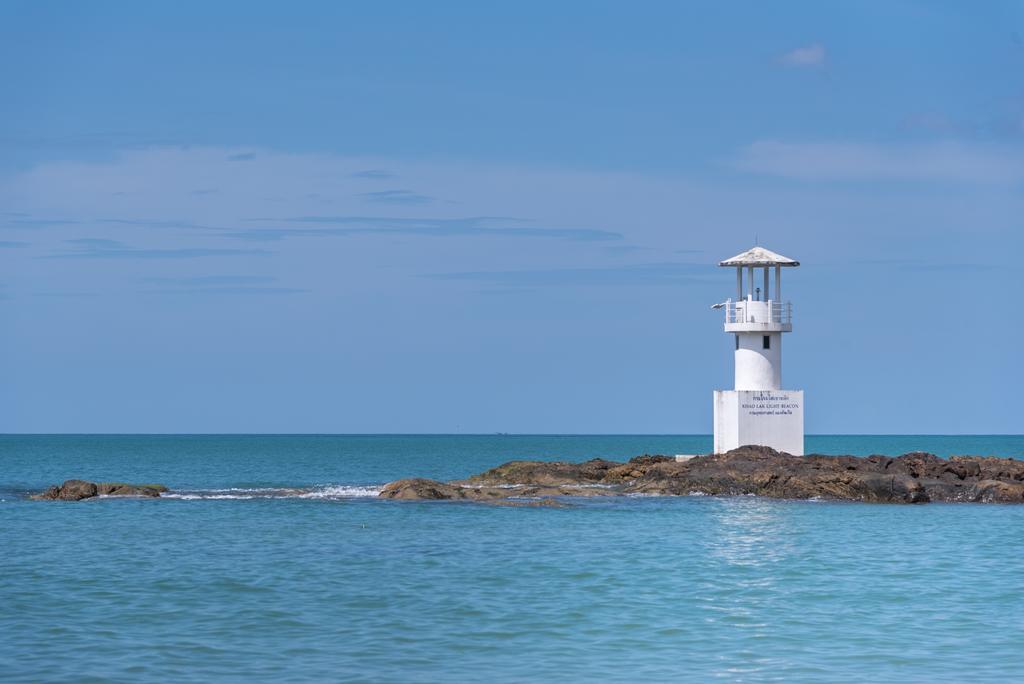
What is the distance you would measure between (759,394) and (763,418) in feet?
2.70

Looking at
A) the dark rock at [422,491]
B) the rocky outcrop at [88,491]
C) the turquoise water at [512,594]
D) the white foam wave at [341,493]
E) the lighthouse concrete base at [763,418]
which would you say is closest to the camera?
the turquoise water at [512,594]

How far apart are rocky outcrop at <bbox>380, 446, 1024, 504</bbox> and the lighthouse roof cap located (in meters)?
6.22

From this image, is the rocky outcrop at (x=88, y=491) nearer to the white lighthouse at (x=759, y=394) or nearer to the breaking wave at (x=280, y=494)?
the breaking wave at (x=280, y=494)

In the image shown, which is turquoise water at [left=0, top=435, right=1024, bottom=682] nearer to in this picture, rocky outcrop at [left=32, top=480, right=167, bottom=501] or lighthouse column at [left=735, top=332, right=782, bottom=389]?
rocky outcrop at [left=32, top=480, right=167, bottom=501]

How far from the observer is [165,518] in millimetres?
34750

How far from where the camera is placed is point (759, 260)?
151 ft

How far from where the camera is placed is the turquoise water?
16.5m

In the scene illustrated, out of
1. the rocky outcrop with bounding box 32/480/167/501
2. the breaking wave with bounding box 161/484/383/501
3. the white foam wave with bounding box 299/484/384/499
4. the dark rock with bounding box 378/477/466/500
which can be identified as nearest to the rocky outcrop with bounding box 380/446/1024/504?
the dark rock with bounding box 378/477/466/500

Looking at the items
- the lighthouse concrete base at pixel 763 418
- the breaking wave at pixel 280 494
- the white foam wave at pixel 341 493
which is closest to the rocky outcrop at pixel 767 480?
the lighthouse concrete base at pixel 763 418

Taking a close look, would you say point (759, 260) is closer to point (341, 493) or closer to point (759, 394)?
point (759, 394)

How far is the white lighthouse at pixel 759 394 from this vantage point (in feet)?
148

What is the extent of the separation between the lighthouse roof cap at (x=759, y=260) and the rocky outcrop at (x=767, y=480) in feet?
20.4

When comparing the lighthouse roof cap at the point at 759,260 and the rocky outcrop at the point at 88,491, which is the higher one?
the lighthouse roof cap at the point at 759,260

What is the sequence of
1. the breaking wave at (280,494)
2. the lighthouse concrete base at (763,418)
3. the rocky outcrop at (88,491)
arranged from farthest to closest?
the lighthouse concrete base at (763,418)
the breaking wave at (280,494)
the rocky outcrop at (88,491)
